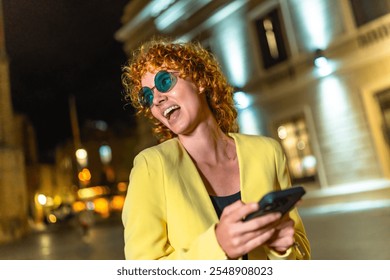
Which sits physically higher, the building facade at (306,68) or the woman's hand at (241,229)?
the building facade at (306,68)

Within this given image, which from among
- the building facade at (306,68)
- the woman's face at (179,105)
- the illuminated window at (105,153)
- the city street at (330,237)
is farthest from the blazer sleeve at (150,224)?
the illuminated window at (105,153)

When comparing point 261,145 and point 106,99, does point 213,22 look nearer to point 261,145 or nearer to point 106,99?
point 106,99

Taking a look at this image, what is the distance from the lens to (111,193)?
901cm

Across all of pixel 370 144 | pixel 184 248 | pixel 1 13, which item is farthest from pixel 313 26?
pixel 184 248

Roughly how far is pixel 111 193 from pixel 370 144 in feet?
23.2

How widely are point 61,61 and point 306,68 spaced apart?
2.75m

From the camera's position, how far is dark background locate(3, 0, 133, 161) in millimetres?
2016

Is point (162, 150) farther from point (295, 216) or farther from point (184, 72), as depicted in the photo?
point (295, 216)

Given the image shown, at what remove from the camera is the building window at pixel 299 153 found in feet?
12.5

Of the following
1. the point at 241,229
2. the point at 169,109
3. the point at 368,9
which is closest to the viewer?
the point at 241,229

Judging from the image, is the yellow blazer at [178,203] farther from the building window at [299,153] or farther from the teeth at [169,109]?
the building window at [299,153]

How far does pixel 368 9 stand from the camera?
11.0 ft

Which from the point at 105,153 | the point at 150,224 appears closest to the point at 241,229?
the point at 150,224

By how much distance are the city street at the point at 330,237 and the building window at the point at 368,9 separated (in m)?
1.71
